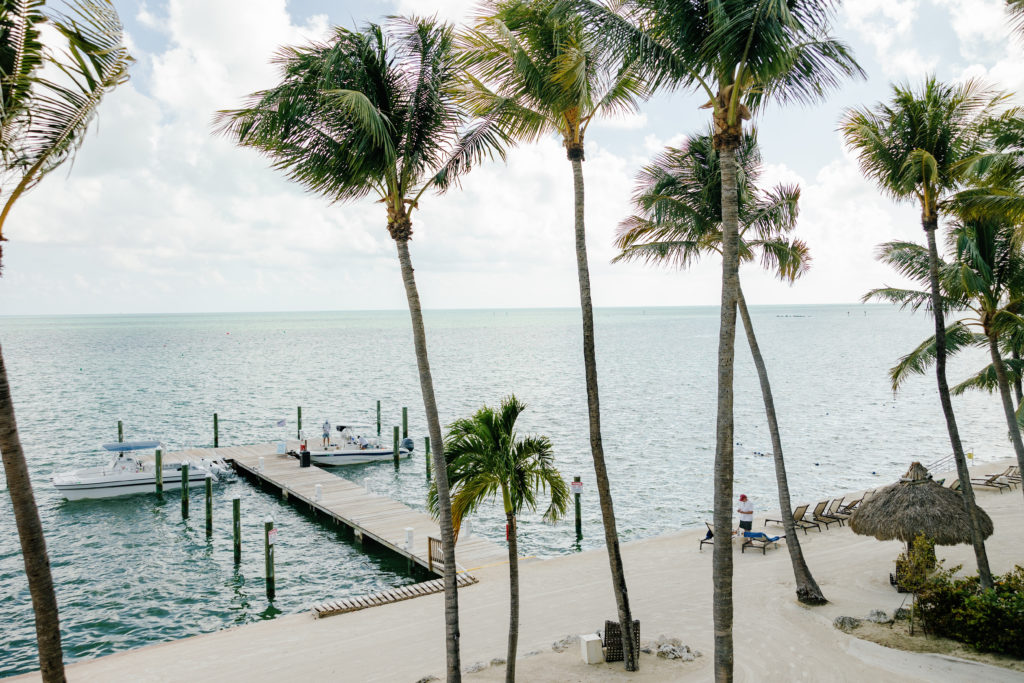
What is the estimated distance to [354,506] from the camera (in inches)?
1120

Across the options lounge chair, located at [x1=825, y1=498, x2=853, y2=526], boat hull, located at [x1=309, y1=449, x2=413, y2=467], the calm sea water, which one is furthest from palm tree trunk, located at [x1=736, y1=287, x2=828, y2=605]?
boat hull, located at [x1=309, y1=449, x2=413, y2=467]

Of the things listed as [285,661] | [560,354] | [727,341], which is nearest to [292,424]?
[285,661]

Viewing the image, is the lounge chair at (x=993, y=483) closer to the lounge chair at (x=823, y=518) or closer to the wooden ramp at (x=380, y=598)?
the lounge chair at (x=823, y=518)

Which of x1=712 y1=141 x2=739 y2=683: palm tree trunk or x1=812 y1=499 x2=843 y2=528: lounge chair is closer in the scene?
x1=712 y1=141 x2=739 y2=683: palm tree trunk

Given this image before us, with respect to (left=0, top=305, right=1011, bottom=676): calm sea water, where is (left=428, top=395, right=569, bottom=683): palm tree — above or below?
above

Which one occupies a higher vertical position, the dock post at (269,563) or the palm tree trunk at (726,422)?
the palm tree trunk at (726,422)

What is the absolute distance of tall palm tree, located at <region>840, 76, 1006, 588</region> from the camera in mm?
13812

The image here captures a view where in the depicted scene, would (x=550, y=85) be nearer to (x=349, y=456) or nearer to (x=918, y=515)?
(x=918, y=515)

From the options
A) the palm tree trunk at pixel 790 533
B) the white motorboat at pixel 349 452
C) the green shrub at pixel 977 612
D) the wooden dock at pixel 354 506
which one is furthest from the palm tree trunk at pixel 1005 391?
the white motorboat at pixel 349 452

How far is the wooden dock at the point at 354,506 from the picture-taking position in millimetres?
22328

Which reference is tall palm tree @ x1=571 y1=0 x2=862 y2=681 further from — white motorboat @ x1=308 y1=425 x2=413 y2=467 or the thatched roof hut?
white motorboat @ x1=308 y1=425 x2=413 y2=467

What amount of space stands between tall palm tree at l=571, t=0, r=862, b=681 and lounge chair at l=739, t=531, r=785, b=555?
510 inches

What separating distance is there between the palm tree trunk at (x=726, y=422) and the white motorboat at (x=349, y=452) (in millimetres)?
32369

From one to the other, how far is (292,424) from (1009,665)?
4877 centimetres
